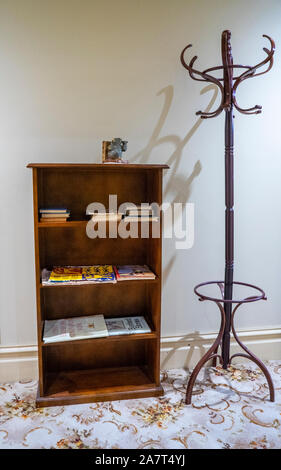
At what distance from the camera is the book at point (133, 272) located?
2.16 meters

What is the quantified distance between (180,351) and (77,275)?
3.12 feet

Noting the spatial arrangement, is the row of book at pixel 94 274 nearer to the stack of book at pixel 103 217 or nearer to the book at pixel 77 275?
the book at pixel 77 275

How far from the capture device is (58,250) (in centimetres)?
232

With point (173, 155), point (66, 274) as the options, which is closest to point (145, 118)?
point (173, 155)

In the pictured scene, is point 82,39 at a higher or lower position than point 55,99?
higher

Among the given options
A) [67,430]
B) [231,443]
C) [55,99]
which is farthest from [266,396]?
[55,99]

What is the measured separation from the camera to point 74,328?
2.22m

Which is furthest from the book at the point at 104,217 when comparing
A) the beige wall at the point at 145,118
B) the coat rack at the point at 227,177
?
the coat rack at the point at 227,177

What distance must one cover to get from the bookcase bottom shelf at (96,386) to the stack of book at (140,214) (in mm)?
1016

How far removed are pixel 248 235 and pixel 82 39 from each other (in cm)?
164

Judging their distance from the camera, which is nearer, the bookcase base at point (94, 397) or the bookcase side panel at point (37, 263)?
the bookcase side panel at point (37, 263)

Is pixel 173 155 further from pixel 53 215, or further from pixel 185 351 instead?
pixel 185 351

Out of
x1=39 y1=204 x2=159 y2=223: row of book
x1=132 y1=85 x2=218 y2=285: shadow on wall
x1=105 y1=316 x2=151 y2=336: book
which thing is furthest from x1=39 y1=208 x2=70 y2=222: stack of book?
x1=105 y1=316 x2=151 y2=336: book

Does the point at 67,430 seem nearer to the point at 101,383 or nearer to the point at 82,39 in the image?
the point at 101,383
